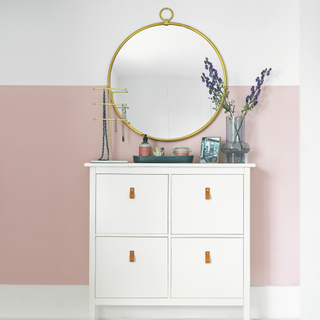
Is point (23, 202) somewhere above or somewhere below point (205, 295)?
above

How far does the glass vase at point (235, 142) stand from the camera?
1.80m

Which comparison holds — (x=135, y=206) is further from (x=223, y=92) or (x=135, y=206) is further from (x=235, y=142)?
(x=223, y=92)

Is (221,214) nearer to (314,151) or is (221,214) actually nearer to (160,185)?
(160,185)

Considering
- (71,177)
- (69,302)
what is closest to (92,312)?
(69,302)

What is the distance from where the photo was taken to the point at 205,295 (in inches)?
64.6

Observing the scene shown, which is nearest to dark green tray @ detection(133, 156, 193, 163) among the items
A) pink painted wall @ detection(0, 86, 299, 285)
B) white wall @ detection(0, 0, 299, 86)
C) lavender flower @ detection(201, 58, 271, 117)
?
pink painted wall @ detection(0, 86, 299, 285)

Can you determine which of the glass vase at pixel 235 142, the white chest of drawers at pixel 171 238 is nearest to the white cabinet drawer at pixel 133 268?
the white chest of drawers at pixel 171 238

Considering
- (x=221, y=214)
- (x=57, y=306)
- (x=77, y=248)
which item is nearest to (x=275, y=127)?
(x=221, y=214)

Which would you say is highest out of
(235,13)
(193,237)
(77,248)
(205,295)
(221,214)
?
(235,13)

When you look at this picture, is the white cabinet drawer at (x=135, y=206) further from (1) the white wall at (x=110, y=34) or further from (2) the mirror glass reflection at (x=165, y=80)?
(1) the white wall at (x=110, y=34)

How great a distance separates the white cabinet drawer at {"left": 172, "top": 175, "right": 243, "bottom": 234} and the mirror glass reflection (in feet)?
1.41

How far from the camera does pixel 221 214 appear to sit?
1.65 m

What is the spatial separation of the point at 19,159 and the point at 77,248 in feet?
2.40

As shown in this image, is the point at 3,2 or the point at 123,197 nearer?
the point at 123,197
